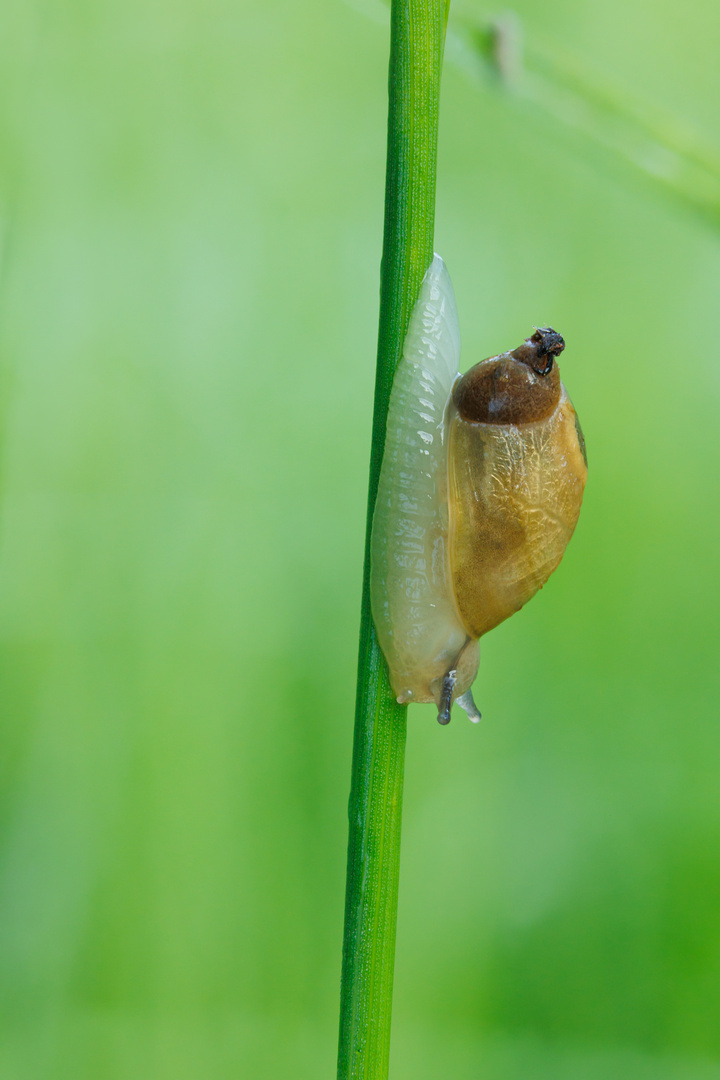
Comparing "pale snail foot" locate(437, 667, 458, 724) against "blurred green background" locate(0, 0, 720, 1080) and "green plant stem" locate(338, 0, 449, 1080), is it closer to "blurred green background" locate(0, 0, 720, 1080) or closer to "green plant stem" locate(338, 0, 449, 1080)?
"green plant stem" locate(338, 0, 449, 1080)

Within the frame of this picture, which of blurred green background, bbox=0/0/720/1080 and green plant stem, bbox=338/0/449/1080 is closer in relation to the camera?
green plant stem, bbox=338/0/449/1080

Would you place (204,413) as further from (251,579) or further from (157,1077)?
(157,1077)

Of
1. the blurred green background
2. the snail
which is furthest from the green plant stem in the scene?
the blurred green background

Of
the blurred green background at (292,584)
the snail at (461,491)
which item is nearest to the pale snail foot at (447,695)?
the snail at (461,491)

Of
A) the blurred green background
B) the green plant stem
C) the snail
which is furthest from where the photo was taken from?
the blurred green background

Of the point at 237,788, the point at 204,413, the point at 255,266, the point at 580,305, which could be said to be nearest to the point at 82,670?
the point at 237,788

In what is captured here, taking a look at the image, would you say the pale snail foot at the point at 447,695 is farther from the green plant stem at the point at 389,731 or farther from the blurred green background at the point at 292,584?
the blurred green background at the point at 292,584

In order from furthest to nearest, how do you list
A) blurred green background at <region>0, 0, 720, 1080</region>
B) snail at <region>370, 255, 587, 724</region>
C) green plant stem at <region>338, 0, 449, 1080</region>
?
blurred green background at <region>0, 0, 720, 1080</region>
snail at <region>370, 255, 587, 724</region>
green plant stem at <region>338, 0, 449, 1080</region>
